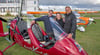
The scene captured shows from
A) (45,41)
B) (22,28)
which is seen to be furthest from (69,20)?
(22,28)

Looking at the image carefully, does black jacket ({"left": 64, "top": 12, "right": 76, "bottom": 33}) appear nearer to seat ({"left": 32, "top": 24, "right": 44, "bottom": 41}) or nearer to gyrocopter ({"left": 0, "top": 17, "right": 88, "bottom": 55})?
gyrocopter ({"left": 0, "top": 17, "right": 88, "bottom": 55})

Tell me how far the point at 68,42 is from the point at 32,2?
5105 centimetres

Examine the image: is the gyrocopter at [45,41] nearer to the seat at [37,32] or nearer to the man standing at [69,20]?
the seat at [37,32]

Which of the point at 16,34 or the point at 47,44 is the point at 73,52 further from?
the point at 16,34

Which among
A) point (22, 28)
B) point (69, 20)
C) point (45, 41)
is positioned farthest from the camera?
point (22, 28)

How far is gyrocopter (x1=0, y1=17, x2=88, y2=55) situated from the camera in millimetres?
2979

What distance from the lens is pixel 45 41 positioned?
13.7ft

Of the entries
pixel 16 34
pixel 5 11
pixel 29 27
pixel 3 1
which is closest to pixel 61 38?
pixel 29 27

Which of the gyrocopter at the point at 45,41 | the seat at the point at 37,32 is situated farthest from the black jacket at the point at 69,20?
the seat at the point at 37,32

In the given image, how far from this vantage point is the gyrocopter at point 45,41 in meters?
2.98

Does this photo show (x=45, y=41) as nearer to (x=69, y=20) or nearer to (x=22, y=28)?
(x=69, y=20)

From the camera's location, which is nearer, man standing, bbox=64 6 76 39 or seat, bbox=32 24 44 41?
man standing, bbox=64 6 76 39

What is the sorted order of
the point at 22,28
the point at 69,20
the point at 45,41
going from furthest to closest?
the point at 22,28, the point at 45,41, the point at 69,20

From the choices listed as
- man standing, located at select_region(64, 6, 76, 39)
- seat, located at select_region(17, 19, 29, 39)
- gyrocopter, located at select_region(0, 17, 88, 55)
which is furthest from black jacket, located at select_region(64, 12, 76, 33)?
seat, located at select_region(17, 19, 29, 39)
